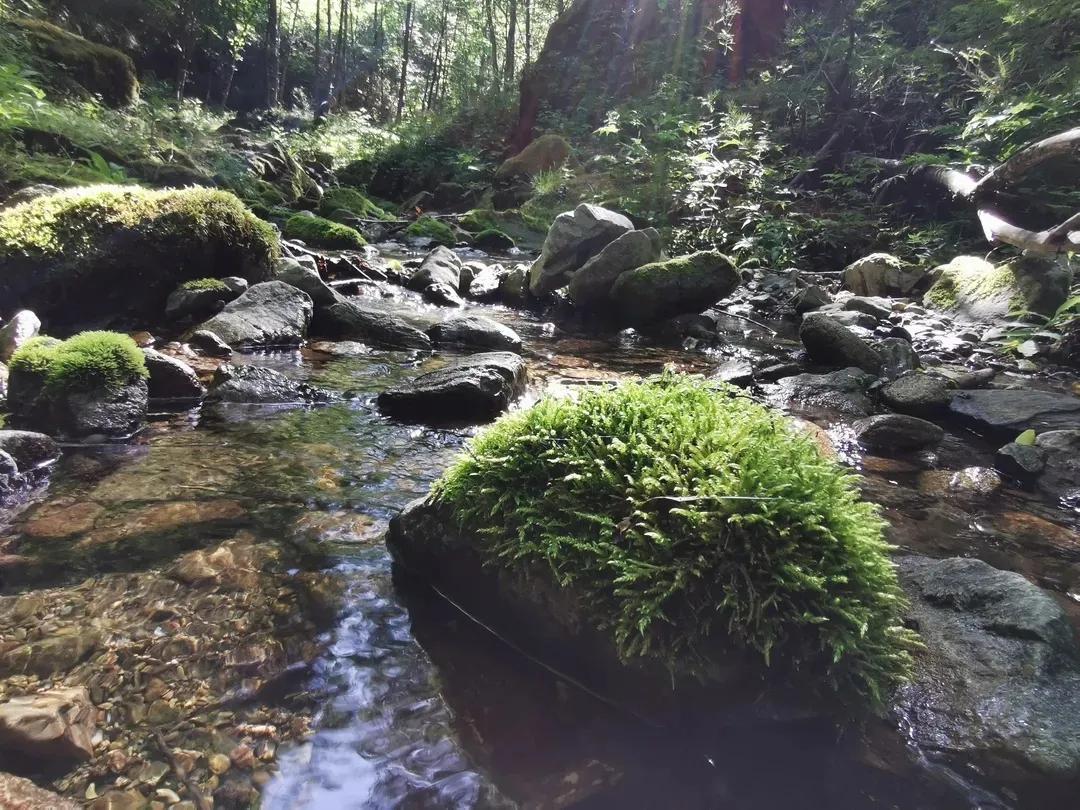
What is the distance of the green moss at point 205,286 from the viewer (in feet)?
26.3

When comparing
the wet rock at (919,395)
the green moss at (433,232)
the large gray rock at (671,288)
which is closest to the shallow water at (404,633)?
the wet rock at (919,395)

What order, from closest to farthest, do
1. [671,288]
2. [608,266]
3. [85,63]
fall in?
[671,288] < [608,266] < [85,63]

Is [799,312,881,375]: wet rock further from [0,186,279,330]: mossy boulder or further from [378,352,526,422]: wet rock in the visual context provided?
[0,186,279,330]: mossy boulder

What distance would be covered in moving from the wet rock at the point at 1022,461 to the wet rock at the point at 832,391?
151cm

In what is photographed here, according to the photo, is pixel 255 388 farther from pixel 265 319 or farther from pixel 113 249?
pixel 113 249

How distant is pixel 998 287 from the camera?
1024cm

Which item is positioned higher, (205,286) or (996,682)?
(205,286)

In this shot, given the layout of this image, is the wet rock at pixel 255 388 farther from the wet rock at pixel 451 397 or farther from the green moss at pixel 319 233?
the green moss at pixel 319 233

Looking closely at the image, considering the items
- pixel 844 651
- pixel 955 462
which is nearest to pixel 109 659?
pixel 844 651

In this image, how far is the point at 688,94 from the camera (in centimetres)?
2591

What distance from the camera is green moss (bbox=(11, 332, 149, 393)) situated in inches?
189

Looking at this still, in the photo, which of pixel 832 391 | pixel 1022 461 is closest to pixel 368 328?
pixel 832 391

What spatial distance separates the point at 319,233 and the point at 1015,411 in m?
14.0

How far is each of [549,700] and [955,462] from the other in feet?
15.8
